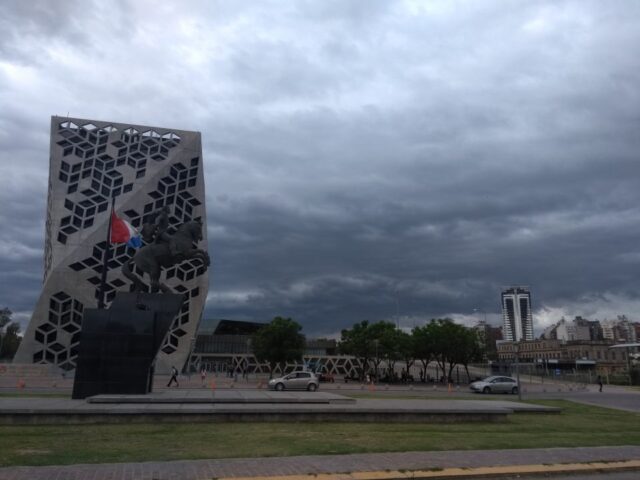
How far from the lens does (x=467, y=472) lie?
8.35m

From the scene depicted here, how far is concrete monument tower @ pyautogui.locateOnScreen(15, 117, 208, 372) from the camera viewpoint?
55.1m

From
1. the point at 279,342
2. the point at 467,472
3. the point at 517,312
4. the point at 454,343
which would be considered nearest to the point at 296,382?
the point at 517,312

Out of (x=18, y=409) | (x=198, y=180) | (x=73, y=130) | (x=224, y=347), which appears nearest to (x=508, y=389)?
(x=18, y=409)

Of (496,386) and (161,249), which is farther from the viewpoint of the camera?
(496,386)

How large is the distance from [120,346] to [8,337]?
91.7 metres

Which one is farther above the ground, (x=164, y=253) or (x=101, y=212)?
(x=101, y=212)

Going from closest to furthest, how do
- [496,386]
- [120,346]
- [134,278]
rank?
[120,346]
[134,278]
[496,386]

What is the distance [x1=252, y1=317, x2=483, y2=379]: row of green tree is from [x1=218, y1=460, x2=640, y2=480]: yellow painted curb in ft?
156

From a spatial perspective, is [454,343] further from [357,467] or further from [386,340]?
[357,467]

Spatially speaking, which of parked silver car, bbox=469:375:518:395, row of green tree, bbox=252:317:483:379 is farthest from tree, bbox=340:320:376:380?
parked silver car, bbox=469:375:518:395

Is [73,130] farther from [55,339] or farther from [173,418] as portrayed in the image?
[173,418]

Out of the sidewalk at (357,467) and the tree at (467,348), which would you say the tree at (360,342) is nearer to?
the tree at (467,348)

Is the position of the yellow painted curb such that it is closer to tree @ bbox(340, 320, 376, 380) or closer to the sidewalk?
the sidewalk

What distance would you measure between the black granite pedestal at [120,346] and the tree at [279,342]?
34.8 m
